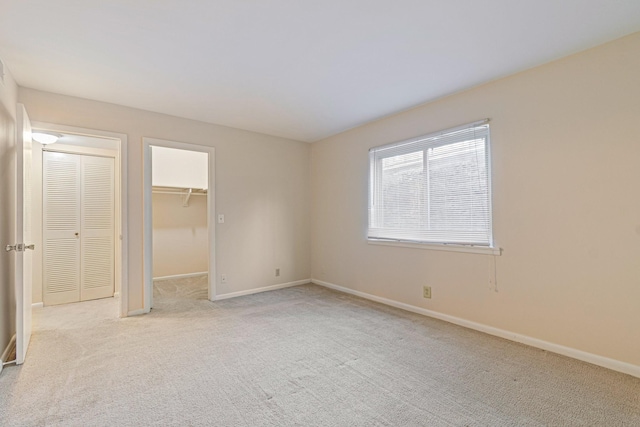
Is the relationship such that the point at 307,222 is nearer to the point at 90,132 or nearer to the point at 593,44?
the point at 90,132

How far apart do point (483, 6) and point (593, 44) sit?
1.12 metres

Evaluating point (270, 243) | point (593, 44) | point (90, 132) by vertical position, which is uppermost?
point (593, 44)

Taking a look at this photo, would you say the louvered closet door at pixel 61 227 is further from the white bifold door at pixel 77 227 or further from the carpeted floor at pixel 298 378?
the carpeted floor at pixel 298 378

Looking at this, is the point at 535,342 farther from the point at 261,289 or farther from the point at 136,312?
the point at 136,312

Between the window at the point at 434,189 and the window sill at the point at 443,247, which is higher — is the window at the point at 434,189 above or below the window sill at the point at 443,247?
above

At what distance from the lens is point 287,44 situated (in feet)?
7.58

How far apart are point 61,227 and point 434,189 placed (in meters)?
4.80

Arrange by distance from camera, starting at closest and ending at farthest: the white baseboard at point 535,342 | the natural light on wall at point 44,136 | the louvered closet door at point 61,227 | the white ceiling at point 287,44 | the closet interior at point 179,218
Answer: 1. the white ceiling at point 287,44
2. the white baseboard at point 535,342
3. the natural light on wall at point 44,136
4. the louvered closet door at point 61,227
5. the closet interior at point 179,218

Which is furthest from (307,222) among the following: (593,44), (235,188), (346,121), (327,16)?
(593,44)

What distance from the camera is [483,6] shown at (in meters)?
1.89

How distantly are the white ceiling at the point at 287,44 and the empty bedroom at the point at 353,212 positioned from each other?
2 cm

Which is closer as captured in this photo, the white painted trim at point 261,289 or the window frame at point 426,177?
the window frame at point 426,177

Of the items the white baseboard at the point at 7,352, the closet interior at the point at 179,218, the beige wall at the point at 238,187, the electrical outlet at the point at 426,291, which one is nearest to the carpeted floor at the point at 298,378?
the white baseboard at the point at 7,352

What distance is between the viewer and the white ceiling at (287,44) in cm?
192
